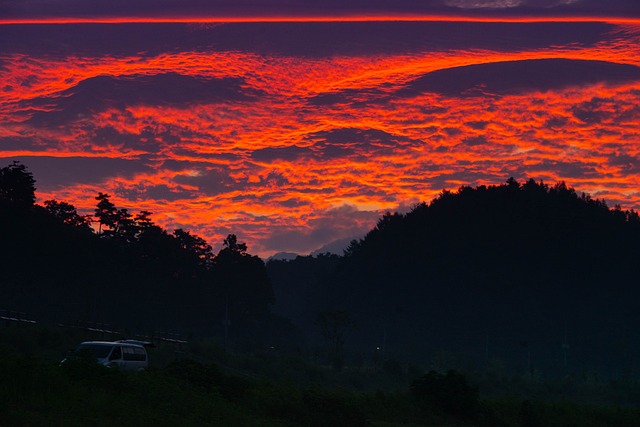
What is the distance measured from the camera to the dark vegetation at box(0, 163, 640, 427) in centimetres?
3478


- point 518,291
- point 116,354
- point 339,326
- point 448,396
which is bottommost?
point 448,396

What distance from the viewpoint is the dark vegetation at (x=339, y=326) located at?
34781 millimetres

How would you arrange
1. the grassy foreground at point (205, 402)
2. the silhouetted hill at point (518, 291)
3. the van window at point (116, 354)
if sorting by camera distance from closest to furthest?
the grassy foreground at point (205, 402) < the van window at point (116, 354) < the silhouetted hill at point (518, 291)

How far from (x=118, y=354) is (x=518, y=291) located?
15258 cm

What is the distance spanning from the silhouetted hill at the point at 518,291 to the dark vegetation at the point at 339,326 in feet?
0.91

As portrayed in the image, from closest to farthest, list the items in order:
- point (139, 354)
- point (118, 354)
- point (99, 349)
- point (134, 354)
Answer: point (99, 349), point (118, 354), point (134, 354), point (139, 354)

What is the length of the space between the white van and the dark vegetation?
3236 millimetres

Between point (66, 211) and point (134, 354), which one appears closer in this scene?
point (134, 354)

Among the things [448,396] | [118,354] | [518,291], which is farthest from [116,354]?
[518,291]

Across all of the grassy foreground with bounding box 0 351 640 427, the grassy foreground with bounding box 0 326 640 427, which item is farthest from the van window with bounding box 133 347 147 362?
the grassy foreground with bounding box 0 351 640 427

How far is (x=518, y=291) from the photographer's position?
18725cm

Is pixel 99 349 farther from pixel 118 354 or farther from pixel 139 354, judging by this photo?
pixel 139 354

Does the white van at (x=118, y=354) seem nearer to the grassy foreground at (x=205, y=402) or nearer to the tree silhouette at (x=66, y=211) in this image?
the grassy foreground at (x=205, y=402)

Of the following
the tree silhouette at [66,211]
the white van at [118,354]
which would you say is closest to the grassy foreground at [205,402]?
the white van at [118,354]
